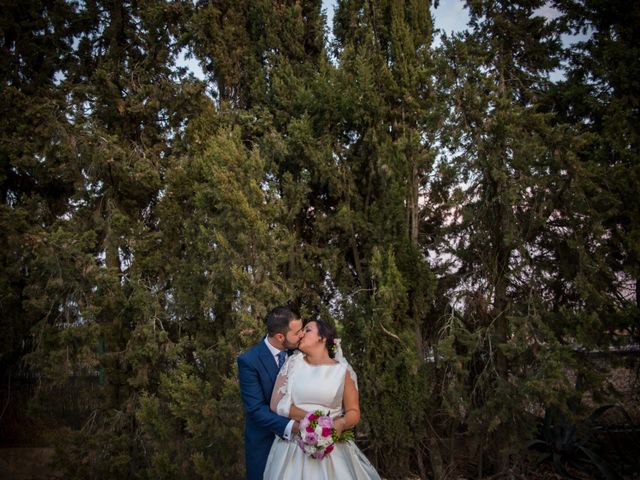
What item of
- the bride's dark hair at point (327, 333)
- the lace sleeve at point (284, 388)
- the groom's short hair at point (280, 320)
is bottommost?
the lace sleeve at point (284, 388)

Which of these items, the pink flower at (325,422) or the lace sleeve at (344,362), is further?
the lace sleeve at (344,362)

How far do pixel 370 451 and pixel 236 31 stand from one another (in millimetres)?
6859

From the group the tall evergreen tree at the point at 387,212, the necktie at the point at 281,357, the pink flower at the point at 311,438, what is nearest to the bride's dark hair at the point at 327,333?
the necktie at the point at 281,357

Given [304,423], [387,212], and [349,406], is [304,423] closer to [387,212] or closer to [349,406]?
[349,406]

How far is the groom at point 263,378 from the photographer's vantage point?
3.87 meters

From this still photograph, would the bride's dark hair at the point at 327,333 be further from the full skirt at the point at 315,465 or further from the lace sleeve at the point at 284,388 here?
the full skirt at the point at 315,465

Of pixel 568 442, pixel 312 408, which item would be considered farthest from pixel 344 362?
pixel 568 442

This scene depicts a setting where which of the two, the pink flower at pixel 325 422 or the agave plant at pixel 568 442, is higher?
the pink flower at pixel 325 422

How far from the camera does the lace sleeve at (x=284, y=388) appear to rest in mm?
3746

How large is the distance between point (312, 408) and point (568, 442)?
580cm

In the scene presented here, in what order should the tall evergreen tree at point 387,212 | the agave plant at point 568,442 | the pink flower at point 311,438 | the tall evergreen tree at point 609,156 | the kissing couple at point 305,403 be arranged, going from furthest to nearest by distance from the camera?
the agave plant at point 568,442 < the tall evergreen tree at point 387,212 < the tall evergreen tree at point 609,156 < the kissing couple at point 305,403 < the pink flower at point 311,438

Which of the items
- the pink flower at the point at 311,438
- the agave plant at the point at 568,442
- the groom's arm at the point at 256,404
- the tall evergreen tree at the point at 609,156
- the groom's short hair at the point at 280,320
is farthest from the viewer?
the agave plant at the point at 568,442

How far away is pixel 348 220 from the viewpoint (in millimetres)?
7828

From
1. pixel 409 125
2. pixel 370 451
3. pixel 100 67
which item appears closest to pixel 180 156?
pixel 100 67
